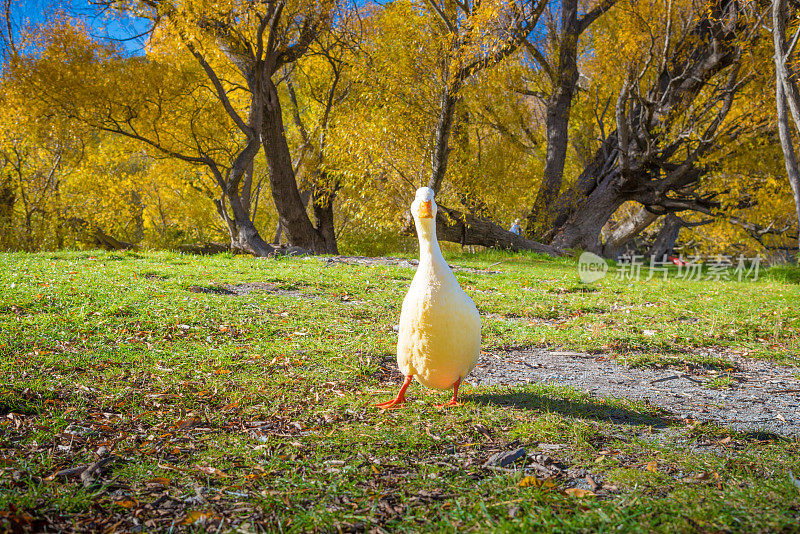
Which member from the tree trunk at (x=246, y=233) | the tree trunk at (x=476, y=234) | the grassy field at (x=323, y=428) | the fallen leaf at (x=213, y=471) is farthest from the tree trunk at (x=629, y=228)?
the fallen leaf at (x=213, y=471)

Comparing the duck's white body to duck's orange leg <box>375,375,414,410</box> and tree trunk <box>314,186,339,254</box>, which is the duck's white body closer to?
duck's orange leg <box>375,375,414,410</box>

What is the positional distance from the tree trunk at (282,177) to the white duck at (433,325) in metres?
13.8

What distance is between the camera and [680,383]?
587 cm

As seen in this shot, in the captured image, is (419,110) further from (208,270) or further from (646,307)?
(646,307)

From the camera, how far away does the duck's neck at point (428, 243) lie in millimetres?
4770

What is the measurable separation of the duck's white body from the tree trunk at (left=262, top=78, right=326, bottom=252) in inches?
546

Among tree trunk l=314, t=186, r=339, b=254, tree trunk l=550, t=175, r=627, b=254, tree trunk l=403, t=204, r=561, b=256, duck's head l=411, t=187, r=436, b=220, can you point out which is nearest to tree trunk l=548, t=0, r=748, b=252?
tree trunk l=550, t=175, r=627, b=254

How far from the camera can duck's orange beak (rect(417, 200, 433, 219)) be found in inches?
189

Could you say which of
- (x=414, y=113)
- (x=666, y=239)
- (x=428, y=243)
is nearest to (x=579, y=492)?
(x=428, y=243)

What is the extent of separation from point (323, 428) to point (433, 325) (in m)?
1.18

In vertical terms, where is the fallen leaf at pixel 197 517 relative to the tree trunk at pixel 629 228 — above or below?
below

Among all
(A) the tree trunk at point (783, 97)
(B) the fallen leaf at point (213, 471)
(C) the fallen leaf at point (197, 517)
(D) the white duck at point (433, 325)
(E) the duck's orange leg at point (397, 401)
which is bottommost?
(B) the fallen leaf at point (213, 471)

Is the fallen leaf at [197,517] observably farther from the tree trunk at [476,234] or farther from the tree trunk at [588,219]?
the tree trunk at [588,219]

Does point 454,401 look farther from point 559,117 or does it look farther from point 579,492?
point 559,117
